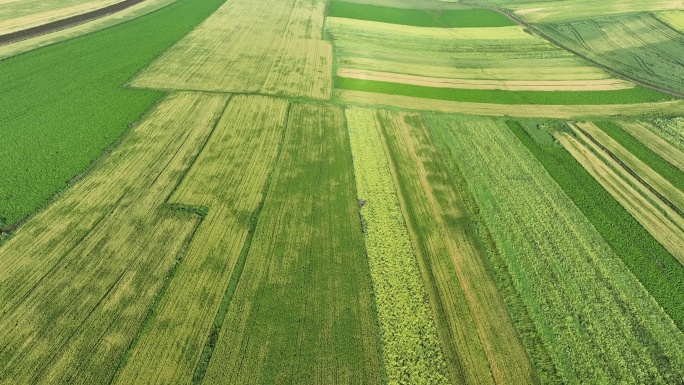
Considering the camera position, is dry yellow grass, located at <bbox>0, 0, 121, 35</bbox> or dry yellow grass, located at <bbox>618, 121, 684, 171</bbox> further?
dry yellow grass, located at <bbox>0, 0, 121, 35</bbox>

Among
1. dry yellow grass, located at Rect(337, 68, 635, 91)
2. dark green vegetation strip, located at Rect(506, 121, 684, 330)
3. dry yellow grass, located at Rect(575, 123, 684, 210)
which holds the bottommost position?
dark green vegetation strip, located at Rect(506, 121, 684, 330)

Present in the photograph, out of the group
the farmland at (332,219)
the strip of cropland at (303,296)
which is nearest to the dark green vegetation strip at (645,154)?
the farmland at (332,219)

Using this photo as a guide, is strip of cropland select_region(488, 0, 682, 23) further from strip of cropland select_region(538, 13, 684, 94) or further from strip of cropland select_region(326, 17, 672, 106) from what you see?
strip of cropland select_region(326, 17, 672, 106)

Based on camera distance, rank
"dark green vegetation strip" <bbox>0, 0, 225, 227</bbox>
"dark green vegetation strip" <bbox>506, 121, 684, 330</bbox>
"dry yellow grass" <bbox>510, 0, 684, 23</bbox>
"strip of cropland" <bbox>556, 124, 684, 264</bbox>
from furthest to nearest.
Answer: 1. "dry yellow grass" <bbox>510, 0, 684, 23</bbox>
2. "dark green vegetation strip" <bbox>0, 0, 225, 227</bbox>
3. "strip of cropland" <bbox>556, 124, 684, 264</bbox>
4. "dark green vegetation strip" <bbox>506, 121, 684, 330</bbox>

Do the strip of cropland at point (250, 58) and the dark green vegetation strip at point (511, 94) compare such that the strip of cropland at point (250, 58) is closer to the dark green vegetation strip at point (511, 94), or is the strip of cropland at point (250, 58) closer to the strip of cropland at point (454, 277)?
the dark green vegetation strip at point (511, 94)

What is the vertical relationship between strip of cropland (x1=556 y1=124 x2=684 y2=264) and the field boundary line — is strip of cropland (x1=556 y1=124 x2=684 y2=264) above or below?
above

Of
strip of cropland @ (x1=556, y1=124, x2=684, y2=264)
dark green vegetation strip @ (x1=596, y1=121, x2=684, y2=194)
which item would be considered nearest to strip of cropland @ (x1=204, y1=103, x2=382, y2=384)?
strip of cropland @ (x1=556, y1=124, x2=684, y2=264)
